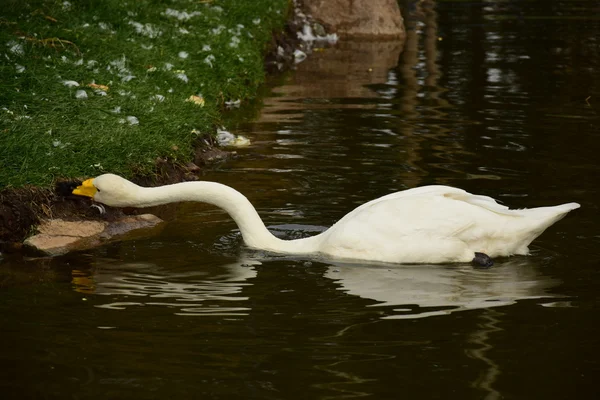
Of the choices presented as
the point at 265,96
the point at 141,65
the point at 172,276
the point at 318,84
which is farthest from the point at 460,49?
the point at 172,276

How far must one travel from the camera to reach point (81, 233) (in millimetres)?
8438

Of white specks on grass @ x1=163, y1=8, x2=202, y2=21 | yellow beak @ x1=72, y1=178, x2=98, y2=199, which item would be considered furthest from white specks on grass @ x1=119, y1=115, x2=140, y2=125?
white specks on grass @ x1=163, y1=8, x2=202, y2=21

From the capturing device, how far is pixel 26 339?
6.05m

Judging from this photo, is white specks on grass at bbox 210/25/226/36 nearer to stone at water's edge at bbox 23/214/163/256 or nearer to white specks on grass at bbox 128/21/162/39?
white specks on grass at bbox 128/21/162/39

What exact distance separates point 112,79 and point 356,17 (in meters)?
10.8

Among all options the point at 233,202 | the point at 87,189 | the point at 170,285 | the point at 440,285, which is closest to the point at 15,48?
the point at 87,189

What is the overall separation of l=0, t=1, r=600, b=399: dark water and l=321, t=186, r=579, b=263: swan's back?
6.3 inches

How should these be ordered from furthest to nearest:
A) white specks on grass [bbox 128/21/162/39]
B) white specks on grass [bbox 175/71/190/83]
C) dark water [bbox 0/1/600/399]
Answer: white specks on grass [bbox 128/21/162/39] < white specks on grass [bbox 175/71/190/83] < dark water [bbox 0/1/600/399]

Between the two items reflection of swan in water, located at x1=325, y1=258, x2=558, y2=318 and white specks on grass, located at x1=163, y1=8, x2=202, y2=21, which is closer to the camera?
reflection of swan in water, located at x1=325, y1=258, x2=558, y2=318

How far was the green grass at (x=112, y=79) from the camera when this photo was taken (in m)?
9.33

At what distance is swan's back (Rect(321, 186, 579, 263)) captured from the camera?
7602 millimetres

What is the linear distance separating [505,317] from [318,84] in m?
10.3

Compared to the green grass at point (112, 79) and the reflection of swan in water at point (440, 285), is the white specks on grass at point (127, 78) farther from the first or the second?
the reflection of swan in water at point (440, 285)

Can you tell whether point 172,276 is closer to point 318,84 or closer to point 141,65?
point 141,65
